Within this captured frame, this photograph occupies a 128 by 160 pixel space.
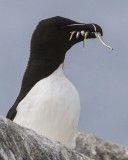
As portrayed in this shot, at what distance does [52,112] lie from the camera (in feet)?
27.2

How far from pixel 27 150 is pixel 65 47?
4144 mm

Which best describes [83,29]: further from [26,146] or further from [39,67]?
[26,146]

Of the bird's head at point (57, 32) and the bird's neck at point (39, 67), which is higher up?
the bird's head at point (57, 32)

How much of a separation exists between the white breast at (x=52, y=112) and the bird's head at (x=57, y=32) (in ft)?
2.90

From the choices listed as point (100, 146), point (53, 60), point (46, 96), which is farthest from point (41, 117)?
point (100, 146)

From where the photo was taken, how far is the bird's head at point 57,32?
9.16m

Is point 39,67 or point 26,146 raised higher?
point 26,146

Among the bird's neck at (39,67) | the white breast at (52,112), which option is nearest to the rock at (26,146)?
the white breast at (52,112)

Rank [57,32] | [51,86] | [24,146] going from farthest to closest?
[57,32], [51,86], [24,146]

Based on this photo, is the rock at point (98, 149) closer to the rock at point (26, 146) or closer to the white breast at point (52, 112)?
the white breast at point (52, 112)

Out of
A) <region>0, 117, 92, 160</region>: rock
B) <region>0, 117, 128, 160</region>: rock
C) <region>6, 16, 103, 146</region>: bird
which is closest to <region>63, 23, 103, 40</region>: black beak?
<region>6, 16, 103, 146</region>: bird

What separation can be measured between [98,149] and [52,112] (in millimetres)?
2667

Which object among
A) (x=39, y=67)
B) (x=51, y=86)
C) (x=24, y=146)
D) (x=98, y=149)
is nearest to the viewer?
(x=24, y=146)

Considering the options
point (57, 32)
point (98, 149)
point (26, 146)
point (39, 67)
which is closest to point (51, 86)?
point (39, 67)
